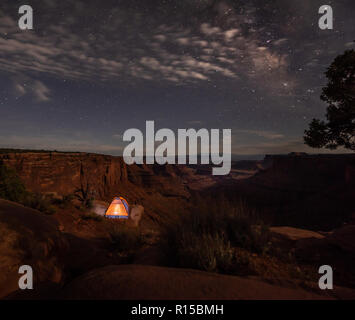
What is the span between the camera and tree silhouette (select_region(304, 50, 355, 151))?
6.93m

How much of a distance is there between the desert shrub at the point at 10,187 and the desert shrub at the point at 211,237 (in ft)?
26.6

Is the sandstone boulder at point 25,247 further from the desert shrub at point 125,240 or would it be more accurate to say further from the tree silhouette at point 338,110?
the tree silhouette at point 338,110

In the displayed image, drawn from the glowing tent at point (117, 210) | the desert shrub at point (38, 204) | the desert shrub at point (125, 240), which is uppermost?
the desert shrub at point (38, 204)

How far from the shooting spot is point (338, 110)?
7.60 m

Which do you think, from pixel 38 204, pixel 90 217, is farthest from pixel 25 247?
pixel 90 217

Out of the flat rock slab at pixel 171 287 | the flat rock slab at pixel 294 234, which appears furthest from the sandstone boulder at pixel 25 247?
the flat rock slab at pixel 294 234

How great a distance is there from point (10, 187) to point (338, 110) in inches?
578

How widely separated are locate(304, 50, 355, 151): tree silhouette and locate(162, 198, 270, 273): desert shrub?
665 centimetres

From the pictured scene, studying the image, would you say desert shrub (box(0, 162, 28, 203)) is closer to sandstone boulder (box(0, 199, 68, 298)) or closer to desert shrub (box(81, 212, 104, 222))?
desert shrub (box(81, 212, 104, 222))

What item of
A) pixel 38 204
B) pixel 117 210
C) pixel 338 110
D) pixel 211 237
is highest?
pixel 338 110

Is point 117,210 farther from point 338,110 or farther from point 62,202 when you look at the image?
point 338,110

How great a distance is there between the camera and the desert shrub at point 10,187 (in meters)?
7.82
